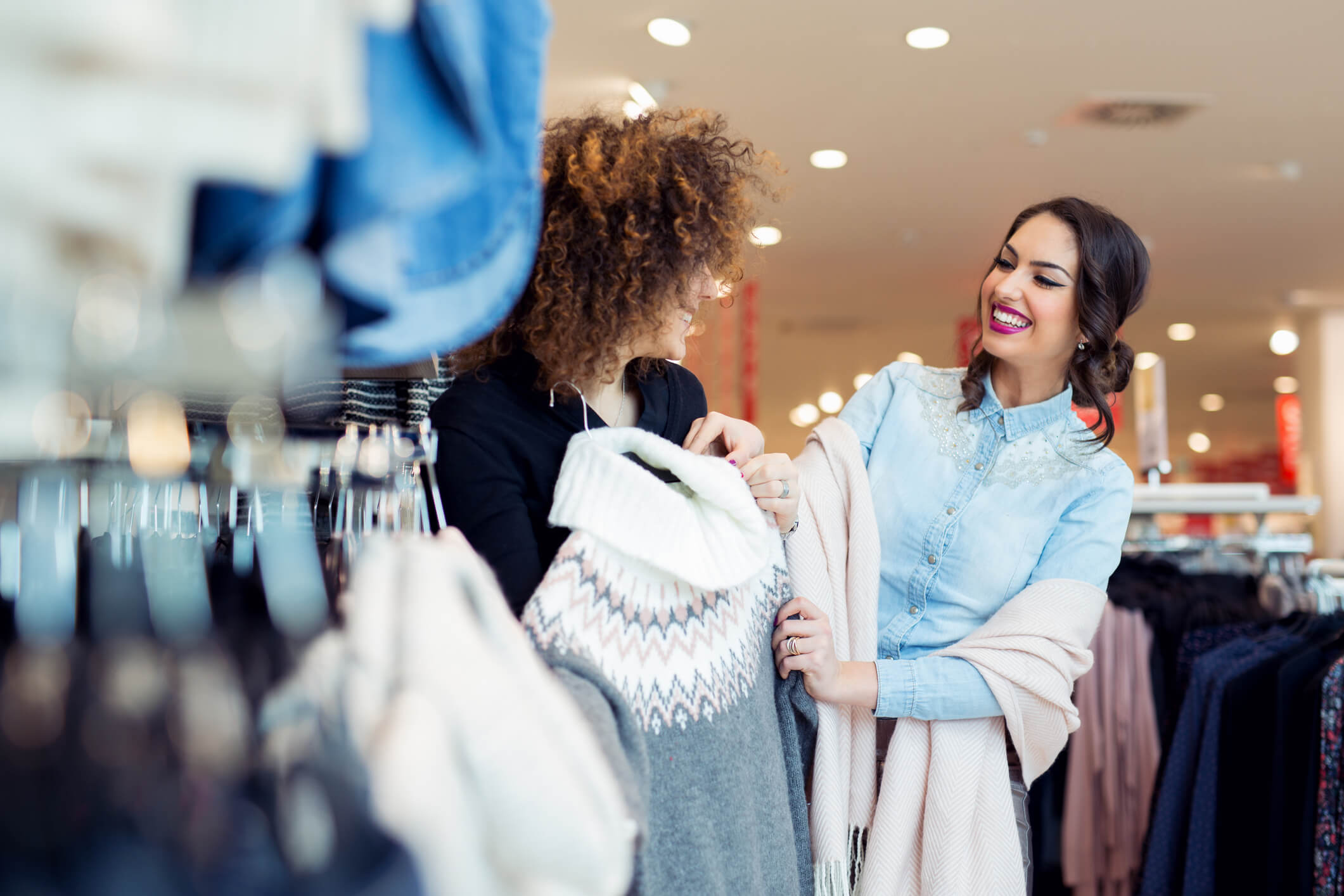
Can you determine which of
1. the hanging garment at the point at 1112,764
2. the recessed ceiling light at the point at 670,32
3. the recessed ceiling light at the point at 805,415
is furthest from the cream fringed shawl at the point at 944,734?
the recessed ceiling light at the point at 805,415

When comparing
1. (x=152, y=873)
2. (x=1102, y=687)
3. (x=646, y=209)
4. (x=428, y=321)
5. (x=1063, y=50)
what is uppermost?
(x=1063, y=50)

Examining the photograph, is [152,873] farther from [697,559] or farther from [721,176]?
[721,176]

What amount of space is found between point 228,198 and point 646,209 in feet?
2.25

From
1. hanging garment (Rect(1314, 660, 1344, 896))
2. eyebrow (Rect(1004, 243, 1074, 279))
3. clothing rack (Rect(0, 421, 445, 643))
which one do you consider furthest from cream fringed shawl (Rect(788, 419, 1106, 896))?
clothing rack (Rect(0, 421, 445, 643))

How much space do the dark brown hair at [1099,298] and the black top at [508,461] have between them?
2.58 ft

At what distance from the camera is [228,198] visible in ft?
1.53

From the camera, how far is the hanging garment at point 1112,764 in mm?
2586

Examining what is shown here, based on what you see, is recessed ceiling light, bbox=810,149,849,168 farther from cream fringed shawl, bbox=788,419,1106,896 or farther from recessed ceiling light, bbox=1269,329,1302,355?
recessed ceiling light, bbox=1269,329,1302,355

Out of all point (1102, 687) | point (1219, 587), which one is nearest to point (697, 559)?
point (1102, 687)

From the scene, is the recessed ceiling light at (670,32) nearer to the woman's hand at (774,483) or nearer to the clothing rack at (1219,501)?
the clothing rack at (1219,501)

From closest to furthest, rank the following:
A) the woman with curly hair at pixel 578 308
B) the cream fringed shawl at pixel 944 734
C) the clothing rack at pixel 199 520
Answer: the clothing rack at pixel 199 520 → the woman with curly hair at pixel 578 308 → the cream fringed shawl at pixel 944 734

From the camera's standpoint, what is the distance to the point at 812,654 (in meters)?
1.29

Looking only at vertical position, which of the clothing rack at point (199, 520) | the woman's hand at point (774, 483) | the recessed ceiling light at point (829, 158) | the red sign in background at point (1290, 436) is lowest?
the clothing rack at point (199, 520)

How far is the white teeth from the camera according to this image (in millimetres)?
1622
